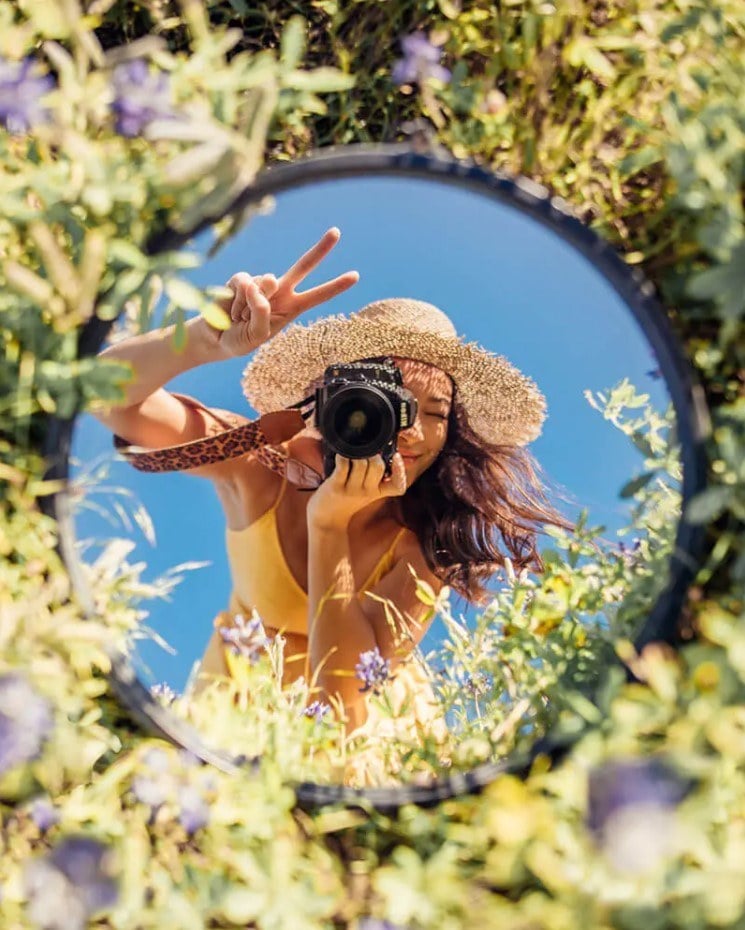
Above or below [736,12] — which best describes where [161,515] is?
below

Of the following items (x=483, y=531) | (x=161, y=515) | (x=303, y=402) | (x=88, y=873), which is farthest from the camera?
(x=483, y=531)

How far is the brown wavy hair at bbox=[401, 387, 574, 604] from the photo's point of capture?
116cm

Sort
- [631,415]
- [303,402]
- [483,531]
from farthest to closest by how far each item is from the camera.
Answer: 1. [483,531]
2. [303,402]
3. [631,415]

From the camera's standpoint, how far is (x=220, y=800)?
23.4 inches

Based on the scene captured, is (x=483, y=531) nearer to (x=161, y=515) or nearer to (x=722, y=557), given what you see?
(x=161, y=515)

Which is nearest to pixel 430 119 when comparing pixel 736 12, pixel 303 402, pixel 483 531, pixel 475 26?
pixel 475 26

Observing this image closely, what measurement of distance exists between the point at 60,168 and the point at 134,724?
371mm

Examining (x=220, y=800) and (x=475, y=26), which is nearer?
(x=220, y=800)

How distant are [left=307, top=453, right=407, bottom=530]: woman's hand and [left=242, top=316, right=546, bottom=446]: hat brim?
114 mm

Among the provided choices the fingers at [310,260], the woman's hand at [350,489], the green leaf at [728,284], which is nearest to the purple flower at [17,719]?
the green leaf at [728,284]

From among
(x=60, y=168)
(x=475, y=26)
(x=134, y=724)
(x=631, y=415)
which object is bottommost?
(x=134, y=724)

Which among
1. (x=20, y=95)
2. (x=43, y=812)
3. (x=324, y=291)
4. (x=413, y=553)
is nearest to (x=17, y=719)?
(x=43, y=812)

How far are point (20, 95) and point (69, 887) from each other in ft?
1.49

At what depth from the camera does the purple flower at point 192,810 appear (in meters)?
0.57
